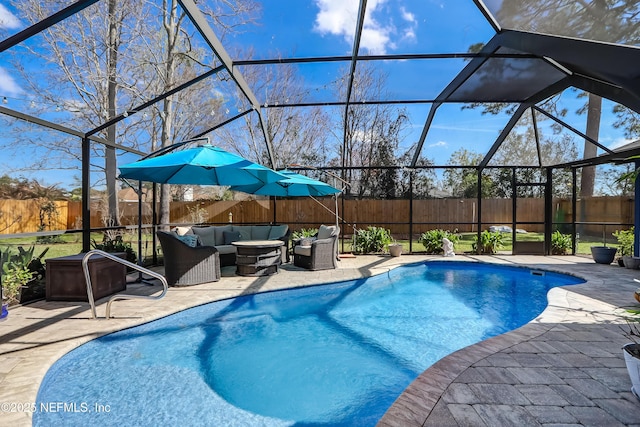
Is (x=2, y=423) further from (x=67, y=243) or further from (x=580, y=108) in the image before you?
(x=580, y=108)

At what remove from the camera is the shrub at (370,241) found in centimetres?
1008

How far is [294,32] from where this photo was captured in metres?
7.08

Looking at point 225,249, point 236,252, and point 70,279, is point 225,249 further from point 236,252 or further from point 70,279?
point 70,279

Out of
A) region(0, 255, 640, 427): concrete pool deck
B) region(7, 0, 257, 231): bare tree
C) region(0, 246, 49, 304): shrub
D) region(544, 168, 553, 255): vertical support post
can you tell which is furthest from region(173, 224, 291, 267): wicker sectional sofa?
region(544, 168, 553, 255): vertical support post

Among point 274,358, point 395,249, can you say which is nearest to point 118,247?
point 274,358

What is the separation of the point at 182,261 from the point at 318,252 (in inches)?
110

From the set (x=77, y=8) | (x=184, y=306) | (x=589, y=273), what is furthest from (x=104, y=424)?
(x=589, y=273)

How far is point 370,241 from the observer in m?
10.1

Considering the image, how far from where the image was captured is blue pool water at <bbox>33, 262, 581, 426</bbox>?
107 inches

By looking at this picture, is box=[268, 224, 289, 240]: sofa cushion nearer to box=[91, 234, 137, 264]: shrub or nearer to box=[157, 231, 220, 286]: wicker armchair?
box=[157, 231, 220, 286]: wicker armchair

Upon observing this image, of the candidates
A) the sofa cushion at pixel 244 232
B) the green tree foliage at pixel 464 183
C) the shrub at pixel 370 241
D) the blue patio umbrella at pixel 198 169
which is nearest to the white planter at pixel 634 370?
the blue patio umbrella at pixel 198 169

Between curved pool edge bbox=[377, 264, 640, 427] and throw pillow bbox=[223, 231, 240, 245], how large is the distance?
248 inches

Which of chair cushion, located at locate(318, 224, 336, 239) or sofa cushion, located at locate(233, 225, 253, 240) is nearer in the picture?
chair cushion, located at locate(318, 224, 336, 239)

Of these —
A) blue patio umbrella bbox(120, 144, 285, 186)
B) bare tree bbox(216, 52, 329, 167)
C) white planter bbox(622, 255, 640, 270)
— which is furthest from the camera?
bare tree bbox(216, 52, 329, 167)
